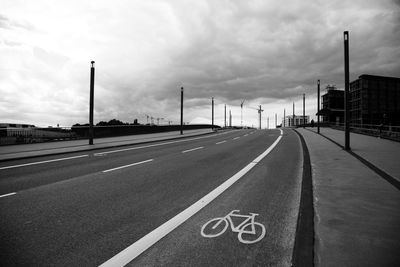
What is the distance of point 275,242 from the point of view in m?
3.32

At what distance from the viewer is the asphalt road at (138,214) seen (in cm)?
302

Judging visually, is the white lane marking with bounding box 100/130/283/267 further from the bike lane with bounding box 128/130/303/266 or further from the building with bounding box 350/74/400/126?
the building with bounding box 350/74/400/126

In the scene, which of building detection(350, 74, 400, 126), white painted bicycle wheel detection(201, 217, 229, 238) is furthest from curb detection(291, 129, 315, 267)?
building detection(350, 74, 400, 126)

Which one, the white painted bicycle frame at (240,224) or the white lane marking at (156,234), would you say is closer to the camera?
the white lane marking at (156,234)

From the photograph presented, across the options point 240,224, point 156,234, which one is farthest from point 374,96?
point 156,234

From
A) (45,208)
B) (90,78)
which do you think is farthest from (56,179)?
(90,78)

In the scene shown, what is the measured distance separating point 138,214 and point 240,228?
70.5 inches

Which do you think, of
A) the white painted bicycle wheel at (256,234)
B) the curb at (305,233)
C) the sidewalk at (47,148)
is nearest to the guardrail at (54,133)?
the sidewalk at (47,148)

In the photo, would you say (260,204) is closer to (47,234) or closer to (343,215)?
(343,215)

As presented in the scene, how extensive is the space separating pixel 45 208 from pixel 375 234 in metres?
5.43

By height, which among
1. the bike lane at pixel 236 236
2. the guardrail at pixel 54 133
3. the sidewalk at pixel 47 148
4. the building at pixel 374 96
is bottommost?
the bike lane at pixel 236 236

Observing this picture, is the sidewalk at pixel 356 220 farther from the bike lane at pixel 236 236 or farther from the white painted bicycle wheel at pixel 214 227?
the white painted bicycle wheel at pixel 214 227

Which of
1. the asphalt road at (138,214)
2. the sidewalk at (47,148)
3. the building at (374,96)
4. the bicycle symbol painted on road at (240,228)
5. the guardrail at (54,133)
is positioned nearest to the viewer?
the asphalt road at (138,214)

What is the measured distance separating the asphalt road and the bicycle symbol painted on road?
0.04m
